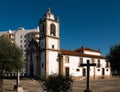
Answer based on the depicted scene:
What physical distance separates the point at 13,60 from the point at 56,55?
27514 millimetres

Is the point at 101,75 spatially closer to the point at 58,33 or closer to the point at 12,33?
the point at 58,33

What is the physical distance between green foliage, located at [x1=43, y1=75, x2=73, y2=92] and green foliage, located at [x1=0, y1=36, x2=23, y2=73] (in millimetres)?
9408

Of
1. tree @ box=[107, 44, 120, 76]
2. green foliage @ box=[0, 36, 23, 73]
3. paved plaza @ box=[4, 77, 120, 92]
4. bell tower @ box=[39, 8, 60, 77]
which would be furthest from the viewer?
bell tower @ box=[39, 8, 60, 77]

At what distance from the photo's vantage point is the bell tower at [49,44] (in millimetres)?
51312

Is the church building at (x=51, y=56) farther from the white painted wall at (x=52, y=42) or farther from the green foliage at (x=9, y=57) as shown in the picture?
the green foliage at (x=9, y=57)

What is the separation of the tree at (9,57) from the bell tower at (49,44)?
80.0 feet

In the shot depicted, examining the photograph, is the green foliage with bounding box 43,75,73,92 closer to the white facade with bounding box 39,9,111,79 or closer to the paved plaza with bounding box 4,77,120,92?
the paved plaza with bounding box 4,77,120,92

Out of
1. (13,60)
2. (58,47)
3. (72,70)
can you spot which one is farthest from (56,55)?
(13,60)

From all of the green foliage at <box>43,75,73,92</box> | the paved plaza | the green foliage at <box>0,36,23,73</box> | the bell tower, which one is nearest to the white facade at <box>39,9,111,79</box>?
the bell tower

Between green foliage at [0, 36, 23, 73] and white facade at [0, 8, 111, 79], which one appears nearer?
green foliage at [0, 36, 23, 73]

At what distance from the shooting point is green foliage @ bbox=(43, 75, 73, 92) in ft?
54.6

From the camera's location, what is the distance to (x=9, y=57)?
25406 mm

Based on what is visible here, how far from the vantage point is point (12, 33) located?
381 feet

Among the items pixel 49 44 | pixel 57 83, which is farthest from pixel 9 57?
pixel 49 44
